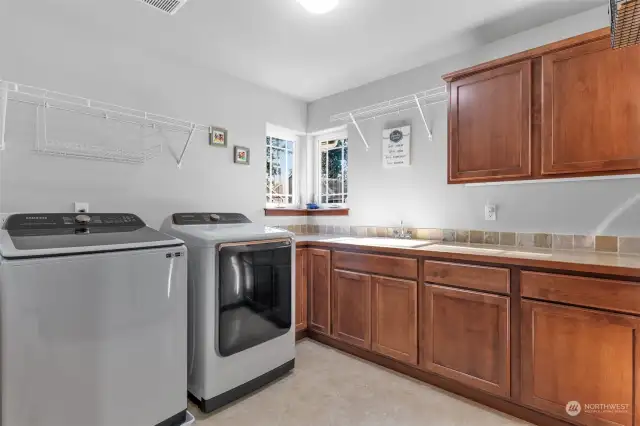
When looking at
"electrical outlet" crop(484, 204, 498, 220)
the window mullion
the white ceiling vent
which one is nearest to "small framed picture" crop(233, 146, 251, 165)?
the window mullion

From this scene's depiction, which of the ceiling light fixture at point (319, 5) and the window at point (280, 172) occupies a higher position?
the ceiling light fixture at point (319, 5)

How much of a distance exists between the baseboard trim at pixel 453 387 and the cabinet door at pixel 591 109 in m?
1.36

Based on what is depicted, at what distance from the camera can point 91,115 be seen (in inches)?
82.9

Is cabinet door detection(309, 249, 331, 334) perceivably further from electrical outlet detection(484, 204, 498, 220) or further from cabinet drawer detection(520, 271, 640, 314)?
cabinet drawer detection(520, 271, 640, 314)

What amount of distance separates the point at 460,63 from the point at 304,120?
1.73 metres

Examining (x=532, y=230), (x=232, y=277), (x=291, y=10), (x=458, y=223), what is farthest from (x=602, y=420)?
(x=291, y=10)

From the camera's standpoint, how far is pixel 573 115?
1.81m

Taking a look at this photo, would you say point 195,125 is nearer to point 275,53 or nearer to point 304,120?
point 275,53

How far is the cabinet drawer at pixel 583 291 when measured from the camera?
4.78 ft

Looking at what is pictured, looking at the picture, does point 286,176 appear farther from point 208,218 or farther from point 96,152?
point 96,152

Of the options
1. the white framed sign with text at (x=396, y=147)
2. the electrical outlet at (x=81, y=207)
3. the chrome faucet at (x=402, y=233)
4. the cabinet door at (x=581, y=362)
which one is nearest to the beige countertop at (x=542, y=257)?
the cabinet door at (x=581, y=362)

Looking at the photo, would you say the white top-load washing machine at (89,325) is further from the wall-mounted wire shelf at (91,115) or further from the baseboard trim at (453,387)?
the baseboard trim at (453,387)

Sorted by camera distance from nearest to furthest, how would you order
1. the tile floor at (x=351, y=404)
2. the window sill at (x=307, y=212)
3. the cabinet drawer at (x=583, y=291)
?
the cabinet drawer at (x=583, y=291), the tile floor at (x=351, y=404), the window sill at (x=307, y=212)

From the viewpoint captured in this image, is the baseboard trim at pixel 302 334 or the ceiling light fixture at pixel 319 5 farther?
the baseboard trim at pixel 302 334
